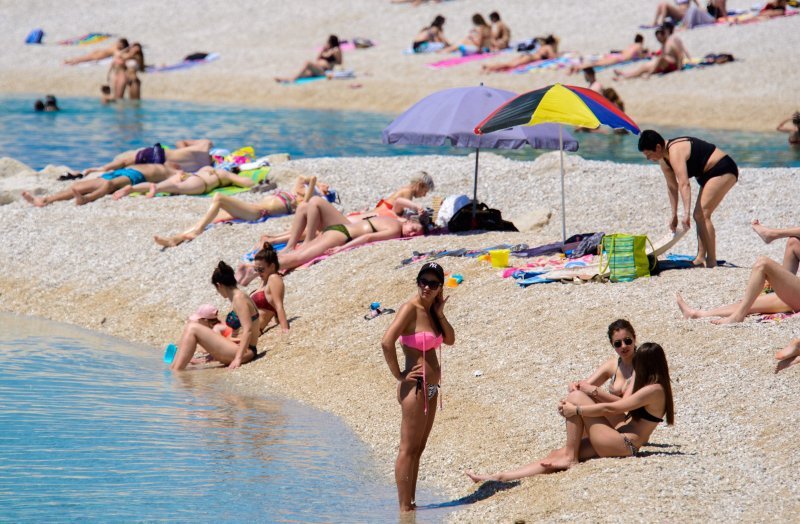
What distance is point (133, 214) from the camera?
15266 millimetres

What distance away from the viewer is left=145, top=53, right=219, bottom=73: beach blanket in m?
34.7

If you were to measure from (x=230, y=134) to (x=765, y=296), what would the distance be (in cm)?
1882

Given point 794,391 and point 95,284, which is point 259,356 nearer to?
point 95,284

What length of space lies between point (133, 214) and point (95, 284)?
201 centimetres

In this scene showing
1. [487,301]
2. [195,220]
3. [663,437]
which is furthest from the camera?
[195,220]

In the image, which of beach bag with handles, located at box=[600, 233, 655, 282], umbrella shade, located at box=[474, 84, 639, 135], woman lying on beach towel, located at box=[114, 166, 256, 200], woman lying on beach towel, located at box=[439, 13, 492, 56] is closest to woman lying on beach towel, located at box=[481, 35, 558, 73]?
woman lying on beach towel, located at box=[439, 13, 492, 56]

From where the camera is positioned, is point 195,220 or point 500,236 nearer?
point 500,236

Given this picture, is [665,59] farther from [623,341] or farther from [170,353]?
[623,341]

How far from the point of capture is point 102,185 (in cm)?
1614

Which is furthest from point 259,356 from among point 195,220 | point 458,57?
point 458,57

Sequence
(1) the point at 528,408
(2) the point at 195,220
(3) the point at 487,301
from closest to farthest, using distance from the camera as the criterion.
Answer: (1) the point at 528,408
(3) the point at 487,301
(2) the point at 195,220

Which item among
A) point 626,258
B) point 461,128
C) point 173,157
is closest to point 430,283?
point 626,258

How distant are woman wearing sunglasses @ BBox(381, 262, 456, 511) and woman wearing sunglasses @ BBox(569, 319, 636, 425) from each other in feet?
2.87

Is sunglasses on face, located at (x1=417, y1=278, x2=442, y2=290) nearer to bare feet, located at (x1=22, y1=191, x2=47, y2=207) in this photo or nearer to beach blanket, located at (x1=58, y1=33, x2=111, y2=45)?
bare feet, located at (x1=22, y1=191, x2=47, y2=207)
